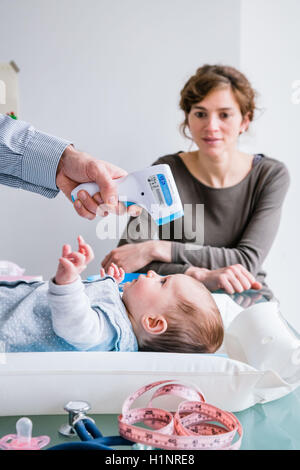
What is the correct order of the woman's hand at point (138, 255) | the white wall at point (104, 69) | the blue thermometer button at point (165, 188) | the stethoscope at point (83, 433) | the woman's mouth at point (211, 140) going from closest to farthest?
the stethoscope at point (83, 433)
the blue thermometer button at point (165, 188)
the woman's hand at point (138, 255)
the woman's mouth at point (211, 140)
the white wall at point (104, 69)

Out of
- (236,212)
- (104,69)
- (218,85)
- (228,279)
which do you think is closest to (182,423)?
(228,279)

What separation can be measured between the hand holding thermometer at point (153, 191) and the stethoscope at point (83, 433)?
0.41 meters

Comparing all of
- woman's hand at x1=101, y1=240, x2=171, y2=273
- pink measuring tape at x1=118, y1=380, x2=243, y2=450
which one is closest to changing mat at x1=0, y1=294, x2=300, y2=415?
pink measuring tape at x1=118, y1=380, x2=243, y2=450

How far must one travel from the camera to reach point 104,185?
938mm

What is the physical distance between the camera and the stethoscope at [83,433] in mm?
546

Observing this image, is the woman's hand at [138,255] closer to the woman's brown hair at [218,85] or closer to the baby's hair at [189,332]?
the baby's hair at [189,332]

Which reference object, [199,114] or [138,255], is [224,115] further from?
[138,255]

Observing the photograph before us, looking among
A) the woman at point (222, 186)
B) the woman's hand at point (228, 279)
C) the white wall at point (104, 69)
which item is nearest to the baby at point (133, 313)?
the woman's hand at point (228, 279)

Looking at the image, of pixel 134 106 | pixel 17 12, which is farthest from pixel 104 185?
pixel 17 12

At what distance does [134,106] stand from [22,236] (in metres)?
0.97

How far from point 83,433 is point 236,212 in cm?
152

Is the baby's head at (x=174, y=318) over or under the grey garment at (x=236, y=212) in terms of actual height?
under

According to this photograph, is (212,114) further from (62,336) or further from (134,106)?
(62,336)

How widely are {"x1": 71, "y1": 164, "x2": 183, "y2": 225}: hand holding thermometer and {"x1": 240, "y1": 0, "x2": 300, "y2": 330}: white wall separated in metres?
1.80
